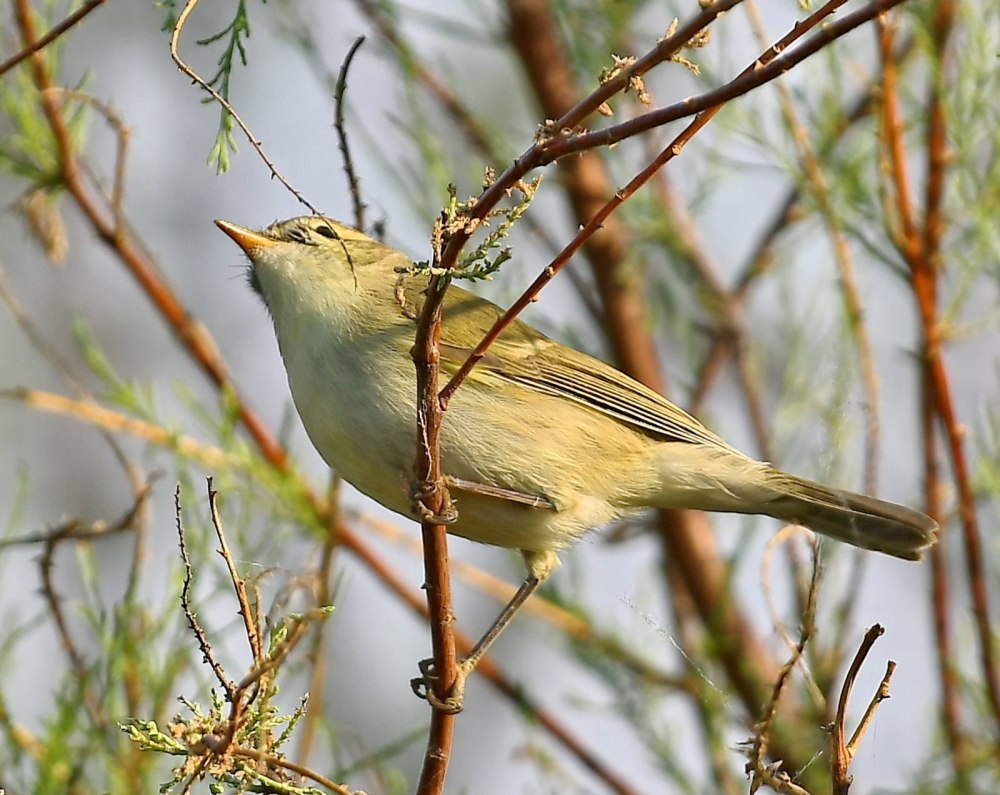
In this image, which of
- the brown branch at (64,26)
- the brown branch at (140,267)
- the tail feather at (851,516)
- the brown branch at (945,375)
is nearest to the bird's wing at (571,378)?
the tail feather at (851,516)

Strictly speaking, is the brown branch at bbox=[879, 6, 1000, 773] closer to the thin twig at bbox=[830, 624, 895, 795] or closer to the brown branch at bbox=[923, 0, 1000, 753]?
the brown branch at bbox=[923, 0, 1000, 753]

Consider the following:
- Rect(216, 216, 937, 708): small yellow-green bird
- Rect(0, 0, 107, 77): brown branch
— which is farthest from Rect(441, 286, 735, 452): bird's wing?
Rect(0, 0, 107, 77): brown branch

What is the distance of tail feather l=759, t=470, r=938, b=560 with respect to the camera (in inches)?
147

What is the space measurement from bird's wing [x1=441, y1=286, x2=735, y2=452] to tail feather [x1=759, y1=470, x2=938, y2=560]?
19 cm

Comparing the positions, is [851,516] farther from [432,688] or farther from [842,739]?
[842,739]

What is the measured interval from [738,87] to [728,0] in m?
0.12

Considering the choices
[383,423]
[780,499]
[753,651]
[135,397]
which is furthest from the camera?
[753,651]

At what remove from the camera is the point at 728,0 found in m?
1.83

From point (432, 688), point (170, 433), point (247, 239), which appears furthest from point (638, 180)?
point (170, 433)

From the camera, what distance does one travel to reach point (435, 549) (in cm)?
260

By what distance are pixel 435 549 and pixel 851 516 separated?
1.63m

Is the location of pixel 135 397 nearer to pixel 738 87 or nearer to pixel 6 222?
pixel 738 87

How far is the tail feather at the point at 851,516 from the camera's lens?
3.73 m

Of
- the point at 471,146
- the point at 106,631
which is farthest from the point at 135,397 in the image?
the point at 471,146
